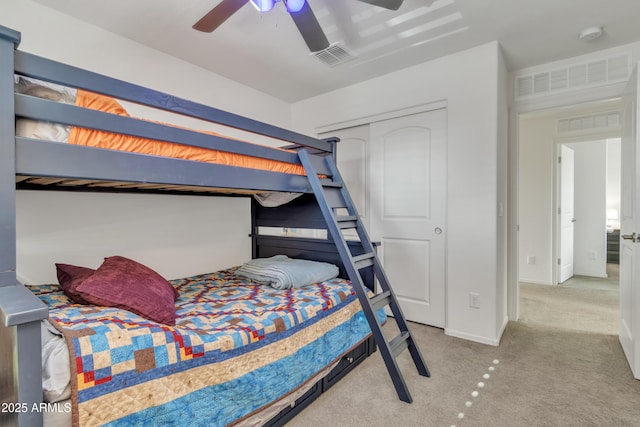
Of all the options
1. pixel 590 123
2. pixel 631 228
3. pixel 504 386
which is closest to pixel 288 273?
pixel 504 386

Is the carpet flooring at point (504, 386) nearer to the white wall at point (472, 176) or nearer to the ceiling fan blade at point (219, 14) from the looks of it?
the white wall at point (472, 176)

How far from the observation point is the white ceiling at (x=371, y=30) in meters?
1.92

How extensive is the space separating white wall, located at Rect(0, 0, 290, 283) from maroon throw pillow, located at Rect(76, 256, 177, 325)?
65 centimetres

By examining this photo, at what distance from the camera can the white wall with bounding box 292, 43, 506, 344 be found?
238 cm

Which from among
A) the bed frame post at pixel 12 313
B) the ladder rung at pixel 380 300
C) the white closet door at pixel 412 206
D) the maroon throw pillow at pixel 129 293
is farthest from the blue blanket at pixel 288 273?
the bed frame post at pixel 12 313

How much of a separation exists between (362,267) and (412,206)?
114cm

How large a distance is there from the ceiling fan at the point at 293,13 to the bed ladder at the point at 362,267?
0.70 meters

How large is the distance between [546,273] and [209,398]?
462 centimetres

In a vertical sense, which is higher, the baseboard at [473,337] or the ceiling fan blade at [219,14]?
the ceiling fan blade at [219,14]

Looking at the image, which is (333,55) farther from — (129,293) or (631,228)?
(631,228)

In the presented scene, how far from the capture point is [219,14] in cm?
163

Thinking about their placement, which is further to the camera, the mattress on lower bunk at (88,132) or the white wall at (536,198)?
the white wall at (536,198)

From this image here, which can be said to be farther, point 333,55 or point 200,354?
point 333,55

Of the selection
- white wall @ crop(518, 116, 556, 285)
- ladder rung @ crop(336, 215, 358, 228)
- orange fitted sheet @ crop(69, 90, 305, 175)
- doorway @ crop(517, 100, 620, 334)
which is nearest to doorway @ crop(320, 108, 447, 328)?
ladder rung @ crop(336, 215, 358, 228)
